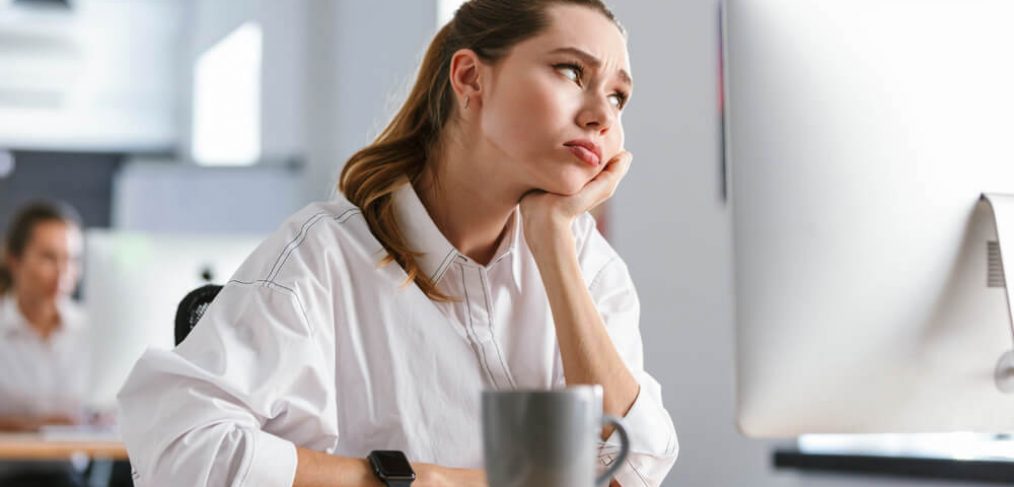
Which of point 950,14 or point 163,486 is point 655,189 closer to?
point 950,14

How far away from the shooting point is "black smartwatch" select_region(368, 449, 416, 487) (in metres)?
1.06

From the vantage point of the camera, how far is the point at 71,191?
580 cm

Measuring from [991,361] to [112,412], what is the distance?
3.02 metres

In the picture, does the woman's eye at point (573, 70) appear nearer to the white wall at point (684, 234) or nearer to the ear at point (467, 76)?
the ear at point (467, 76)

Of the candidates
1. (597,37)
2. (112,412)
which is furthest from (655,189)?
(112,412)

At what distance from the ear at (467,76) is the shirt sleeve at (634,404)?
0.79 ft

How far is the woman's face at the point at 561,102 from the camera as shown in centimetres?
128

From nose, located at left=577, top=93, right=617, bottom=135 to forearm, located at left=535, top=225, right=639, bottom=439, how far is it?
123 millimetres

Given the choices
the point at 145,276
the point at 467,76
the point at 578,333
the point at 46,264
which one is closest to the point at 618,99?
the point at 467,76

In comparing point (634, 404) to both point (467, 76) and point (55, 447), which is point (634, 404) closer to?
point (467, 76)

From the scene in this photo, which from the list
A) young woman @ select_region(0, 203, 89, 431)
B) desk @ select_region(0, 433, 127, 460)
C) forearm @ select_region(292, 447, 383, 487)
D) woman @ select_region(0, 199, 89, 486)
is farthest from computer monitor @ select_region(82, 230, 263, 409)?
forearm @ select_region(292, 447, 383, 487)

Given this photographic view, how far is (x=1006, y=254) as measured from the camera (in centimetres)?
105

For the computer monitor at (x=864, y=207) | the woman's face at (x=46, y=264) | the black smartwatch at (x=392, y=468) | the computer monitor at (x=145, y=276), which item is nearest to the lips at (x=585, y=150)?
the computer monitor at (x=864, y=207)

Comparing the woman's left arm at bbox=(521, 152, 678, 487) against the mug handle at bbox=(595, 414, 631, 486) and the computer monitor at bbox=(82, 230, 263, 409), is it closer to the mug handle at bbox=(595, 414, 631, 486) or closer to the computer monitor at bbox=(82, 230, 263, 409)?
the mug handle at bbox=(595, 414, 631, 486)
